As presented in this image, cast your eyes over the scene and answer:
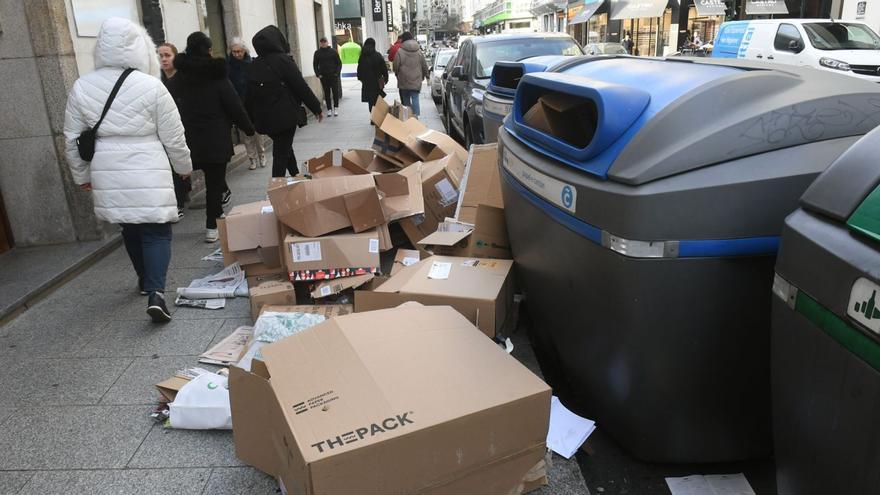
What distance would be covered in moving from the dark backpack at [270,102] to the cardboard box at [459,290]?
3.54 m

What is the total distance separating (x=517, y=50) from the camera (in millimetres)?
8773

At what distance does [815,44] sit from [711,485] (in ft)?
51.7

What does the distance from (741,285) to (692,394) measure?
43cm

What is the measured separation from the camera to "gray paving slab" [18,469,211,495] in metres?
2.51

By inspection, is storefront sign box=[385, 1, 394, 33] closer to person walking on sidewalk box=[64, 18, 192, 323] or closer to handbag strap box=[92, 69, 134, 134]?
person walking on sidewalk box=[64, 18, 192, 323]

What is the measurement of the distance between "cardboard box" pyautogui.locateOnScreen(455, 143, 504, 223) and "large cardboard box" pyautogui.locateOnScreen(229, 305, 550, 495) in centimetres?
203

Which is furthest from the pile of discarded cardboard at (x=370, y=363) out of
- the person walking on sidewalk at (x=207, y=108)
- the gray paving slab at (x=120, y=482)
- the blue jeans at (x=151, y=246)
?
the person walking on sidewalk at (x=207, y=108)

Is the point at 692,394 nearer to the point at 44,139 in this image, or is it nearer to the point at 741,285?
the point at 741,285

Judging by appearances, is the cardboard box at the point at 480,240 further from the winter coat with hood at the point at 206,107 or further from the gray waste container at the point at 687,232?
the winter coat with hood at the point at 206,107

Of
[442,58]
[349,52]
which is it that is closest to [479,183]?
[442,58]

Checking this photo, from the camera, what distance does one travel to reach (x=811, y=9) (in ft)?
77.4

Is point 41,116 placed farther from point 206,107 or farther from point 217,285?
point 217,285

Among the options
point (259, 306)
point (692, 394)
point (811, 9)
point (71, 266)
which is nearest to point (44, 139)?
point (71, 266)

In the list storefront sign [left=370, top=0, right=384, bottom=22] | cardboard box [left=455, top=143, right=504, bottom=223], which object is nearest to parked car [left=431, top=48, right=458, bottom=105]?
storefront sign [left=370, top=0, right=384, bottom=22]
